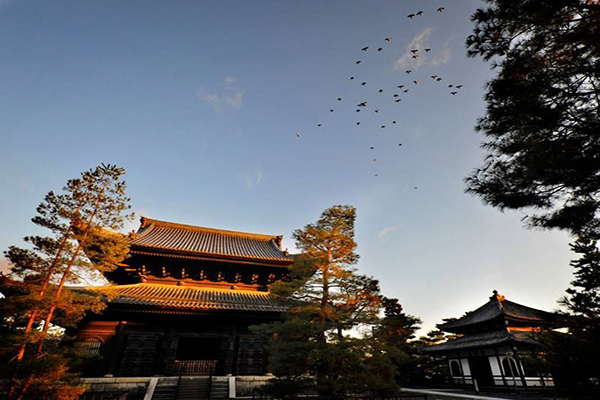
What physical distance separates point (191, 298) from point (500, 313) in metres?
20.0

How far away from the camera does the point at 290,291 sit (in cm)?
916

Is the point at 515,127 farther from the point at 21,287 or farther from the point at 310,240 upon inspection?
the point at 21,287

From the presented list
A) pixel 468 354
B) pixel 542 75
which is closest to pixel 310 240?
pixel 542 75

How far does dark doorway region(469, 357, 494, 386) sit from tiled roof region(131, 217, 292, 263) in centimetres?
1539

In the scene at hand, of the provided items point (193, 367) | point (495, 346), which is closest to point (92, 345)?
point (193, 367)

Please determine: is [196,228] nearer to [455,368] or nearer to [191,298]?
[191,298]

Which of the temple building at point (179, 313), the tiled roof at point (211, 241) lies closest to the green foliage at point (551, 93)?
the temple building at point (179, 313)

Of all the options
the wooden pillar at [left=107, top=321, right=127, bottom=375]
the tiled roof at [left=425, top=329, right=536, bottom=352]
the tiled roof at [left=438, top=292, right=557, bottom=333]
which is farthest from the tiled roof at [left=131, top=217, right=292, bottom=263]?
the tiled roof at [left=438, top=292, right=557, bottom=333]

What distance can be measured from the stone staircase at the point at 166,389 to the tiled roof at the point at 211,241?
5852mm

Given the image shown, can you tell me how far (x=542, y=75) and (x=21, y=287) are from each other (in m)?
13.1

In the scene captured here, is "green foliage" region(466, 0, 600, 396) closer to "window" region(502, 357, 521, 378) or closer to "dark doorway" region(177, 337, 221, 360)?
"window" region(502, 357, 521, 378)

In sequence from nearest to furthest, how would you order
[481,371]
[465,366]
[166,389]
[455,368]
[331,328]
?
[331,328] < [166,389] < [481,371] < [465,366] < [455,368]

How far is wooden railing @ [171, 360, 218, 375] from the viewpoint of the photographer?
12.5 m

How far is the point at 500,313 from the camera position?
1797 cm
